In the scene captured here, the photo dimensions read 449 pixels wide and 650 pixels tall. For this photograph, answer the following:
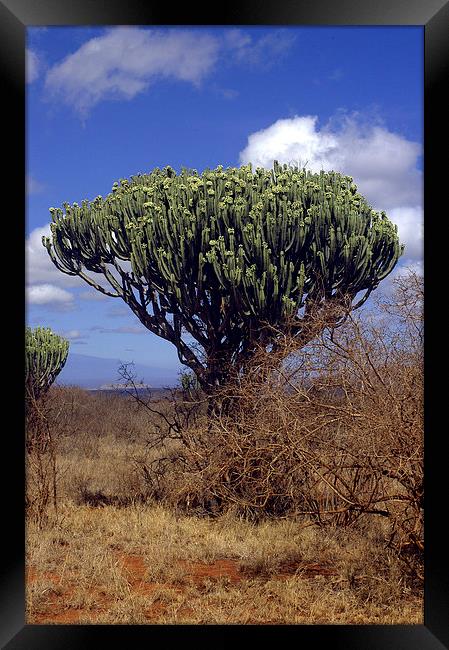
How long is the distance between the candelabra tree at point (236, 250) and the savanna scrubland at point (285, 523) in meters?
1.59

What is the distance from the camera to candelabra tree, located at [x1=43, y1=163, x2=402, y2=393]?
8148 millimetres

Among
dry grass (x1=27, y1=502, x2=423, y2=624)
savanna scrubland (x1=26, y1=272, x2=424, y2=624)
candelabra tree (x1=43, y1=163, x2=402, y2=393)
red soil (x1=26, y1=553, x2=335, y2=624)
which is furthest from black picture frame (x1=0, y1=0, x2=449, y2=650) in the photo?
candelabra tree (x1=43, y1=163, x2=402, y2=393)

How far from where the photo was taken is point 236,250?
831 centimetres

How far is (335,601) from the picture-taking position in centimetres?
471

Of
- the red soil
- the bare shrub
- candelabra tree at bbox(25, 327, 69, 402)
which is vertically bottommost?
the red soil

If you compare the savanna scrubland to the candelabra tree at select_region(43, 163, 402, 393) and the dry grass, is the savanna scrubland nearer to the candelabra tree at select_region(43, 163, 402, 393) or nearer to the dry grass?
the dry grass

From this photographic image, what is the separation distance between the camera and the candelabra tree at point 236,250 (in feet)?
26.7

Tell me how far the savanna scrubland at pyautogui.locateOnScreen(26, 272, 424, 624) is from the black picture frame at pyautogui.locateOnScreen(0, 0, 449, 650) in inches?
49.7

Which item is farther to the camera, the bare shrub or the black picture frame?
the bare shrub

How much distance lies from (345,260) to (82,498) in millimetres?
4827

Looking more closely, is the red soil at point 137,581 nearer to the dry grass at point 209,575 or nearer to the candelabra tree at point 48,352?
the dry grass at point 209,575
